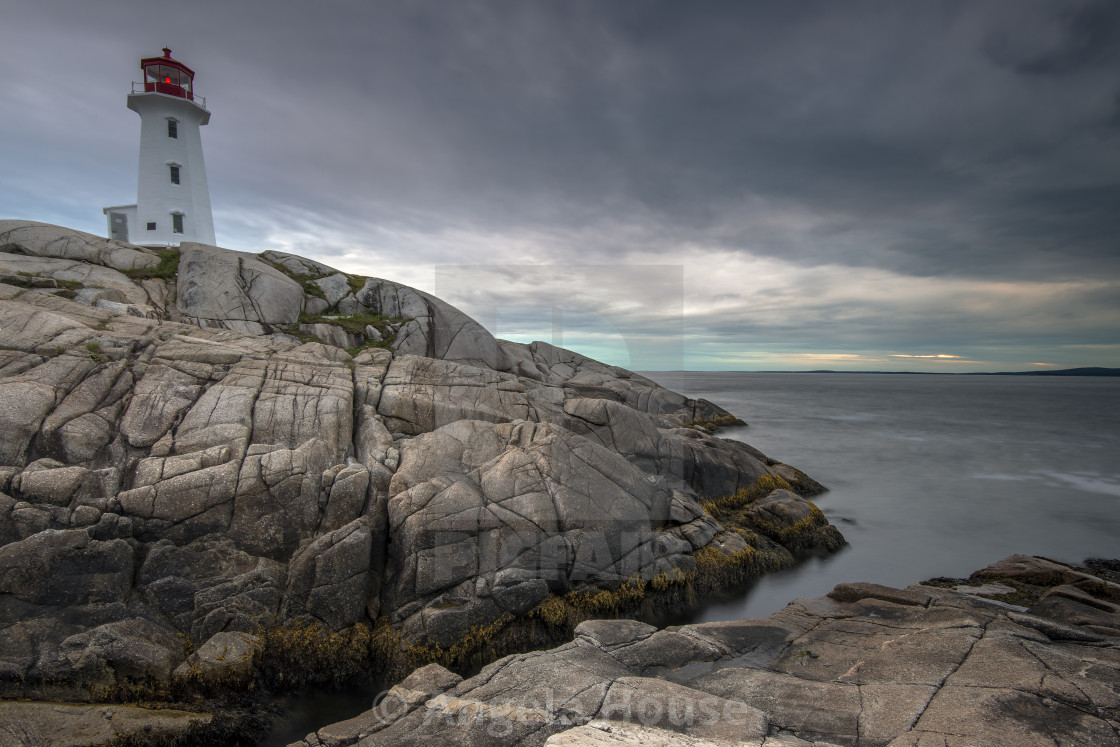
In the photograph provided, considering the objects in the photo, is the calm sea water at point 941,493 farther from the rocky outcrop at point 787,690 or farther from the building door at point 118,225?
the building door at point 118,225

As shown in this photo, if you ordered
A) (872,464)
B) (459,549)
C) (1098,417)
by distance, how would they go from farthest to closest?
(1098,417)
(872,464)
(459,549)

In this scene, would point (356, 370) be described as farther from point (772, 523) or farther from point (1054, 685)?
point (1054, 685)

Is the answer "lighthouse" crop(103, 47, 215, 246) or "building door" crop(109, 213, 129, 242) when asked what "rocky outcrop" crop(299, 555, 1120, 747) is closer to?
"lighthouse" crop(103, 47, 215, 246)

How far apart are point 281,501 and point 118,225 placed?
122ft

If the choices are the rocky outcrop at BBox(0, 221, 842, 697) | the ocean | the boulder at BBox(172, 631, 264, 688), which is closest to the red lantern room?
the rocky outcrop at BBox(0, 221, 842, 697)

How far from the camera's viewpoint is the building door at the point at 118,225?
35594 mm

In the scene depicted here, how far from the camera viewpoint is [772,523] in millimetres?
19625

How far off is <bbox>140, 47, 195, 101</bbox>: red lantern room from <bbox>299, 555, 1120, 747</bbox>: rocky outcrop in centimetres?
4346

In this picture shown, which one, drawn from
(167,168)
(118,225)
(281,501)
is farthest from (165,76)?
(281,501)

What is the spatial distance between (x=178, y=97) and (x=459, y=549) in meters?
40.0

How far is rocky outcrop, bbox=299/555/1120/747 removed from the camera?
21.4ft

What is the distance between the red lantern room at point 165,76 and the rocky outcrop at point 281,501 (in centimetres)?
2090

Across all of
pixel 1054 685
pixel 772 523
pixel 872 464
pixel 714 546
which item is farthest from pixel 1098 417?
pixel 1054 685

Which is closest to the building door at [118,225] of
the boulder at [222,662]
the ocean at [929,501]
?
the boulder at [222,662]
